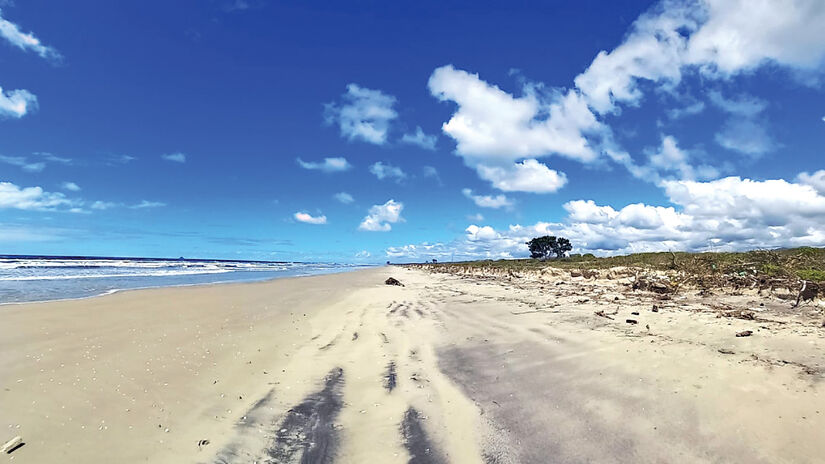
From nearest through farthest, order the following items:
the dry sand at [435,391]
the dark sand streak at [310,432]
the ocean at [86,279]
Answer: the dry sand at [435,391], the dark sand streak at [310,432], the ocean at [86,279]

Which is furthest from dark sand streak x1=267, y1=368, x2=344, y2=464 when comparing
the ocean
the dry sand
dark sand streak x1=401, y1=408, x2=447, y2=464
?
the ocean

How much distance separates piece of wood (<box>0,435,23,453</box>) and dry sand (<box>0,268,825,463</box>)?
76 mm

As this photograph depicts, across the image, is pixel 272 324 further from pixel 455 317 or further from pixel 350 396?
pixel 350 396

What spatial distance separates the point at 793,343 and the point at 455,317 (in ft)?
20.7

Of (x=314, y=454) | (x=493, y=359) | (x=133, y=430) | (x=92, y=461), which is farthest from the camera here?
(x=493, y=359)

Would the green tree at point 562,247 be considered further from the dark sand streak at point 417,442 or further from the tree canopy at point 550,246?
the dark sand streak at point 417,442

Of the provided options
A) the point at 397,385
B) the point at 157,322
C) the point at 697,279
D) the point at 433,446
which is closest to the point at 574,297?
the point at 697,279

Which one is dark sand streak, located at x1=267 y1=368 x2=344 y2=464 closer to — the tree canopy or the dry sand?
the dry sand

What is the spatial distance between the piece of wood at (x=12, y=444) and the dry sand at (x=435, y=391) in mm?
76

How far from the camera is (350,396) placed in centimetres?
492

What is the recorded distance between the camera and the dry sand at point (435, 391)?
3426 millimetres

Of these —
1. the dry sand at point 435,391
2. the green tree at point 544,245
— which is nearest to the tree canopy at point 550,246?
the green tree at point 544,245

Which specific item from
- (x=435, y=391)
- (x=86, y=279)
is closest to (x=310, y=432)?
(x=435, y=391)

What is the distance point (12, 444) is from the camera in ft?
11.0
